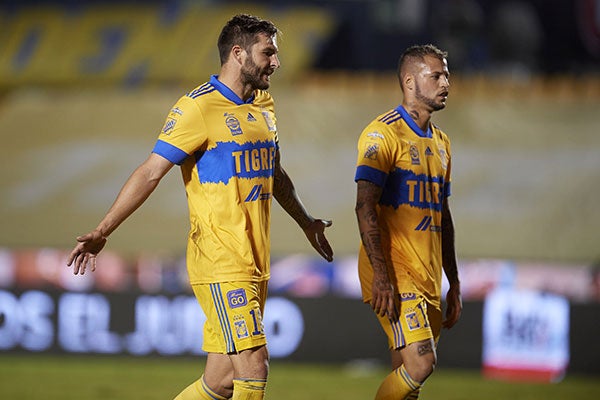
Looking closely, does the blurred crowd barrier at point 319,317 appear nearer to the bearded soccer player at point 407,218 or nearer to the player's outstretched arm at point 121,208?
the bearded soccer player at point 407,218

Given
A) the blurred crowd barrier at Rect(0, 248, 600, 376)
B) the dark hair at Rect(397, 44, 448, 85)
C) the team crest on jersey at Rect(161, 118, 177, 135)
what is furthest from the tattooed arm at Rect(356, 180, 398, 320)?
the blurred crowd barrier at Rect(0, 248, 600, 376)

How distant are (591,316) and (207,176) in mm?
5943

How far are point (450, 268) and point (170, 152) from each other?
185 centimetres

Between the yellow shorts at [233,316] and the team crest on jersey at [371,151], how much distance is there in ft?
3.04

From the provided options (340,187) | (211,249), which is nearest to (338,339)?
(340,187)

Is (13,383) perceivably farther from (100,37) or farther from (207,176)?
(100,37)

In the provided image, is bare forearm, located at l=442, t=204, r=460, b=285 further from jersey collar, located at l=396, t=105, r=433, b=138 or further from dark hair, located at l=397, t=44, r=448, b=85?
dark hair, located at l=397, t=44, r=448, b=85

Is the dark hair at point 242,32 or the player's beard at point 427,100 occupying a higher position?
the dark hair at point 242,32

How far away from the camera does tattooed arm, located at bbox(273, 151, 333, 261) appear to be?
5648 millimetres

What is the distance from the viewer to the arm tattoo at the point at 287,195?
5.63 metres

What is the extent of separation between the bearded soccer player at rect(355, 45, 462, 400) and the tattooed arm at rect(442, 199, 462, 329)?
18 cm

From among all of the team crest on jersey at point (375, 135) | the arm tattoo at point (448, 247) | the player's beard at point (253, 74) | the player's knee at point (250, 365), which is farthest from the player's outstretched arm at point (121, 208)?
the arm tattoo at point (448, 247)

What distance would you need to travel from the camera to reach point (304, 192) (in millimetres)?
11555

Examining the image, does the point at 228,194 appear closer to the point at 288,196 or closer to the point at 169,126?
the point at 169,126
